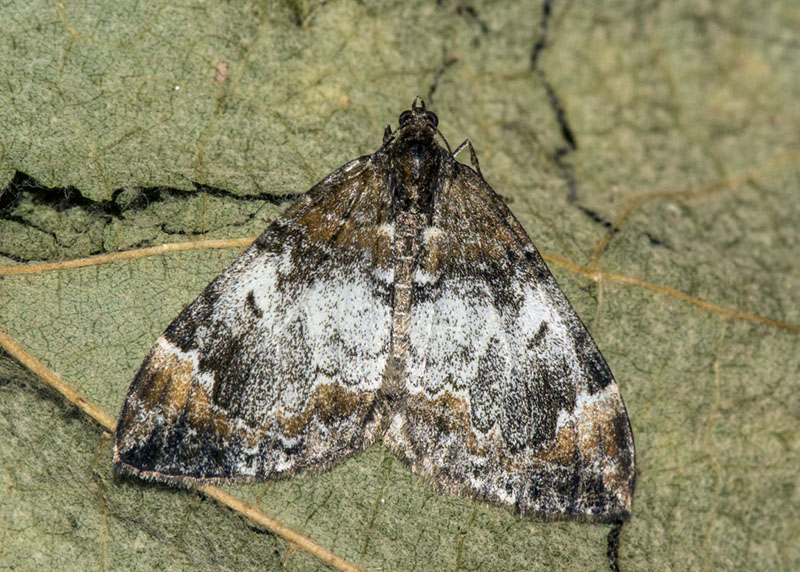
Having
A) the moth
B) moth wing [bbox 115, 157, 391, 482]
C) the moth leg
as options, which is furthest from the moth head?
moth wing [bbox 115, 157, 391, 482]

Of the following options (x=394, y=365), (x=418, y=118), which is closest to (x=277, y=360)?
(x=394, y=365)

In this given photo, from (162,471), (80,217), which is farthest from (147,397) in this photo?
(80,217)

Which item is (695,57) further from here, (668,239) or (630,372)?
(630,372)

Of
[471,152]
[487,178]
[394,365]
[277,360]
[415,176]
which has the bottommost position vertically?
[277,360]

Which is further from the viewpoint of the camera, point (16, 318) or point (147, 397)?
point (16, 318)

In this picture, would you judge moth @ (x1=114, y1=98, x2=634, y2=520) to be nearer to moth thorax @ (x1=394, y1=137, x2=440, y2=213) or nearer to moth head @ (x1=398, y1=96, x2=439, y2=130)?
moth thorax @ (x1=394, y1=137, x2=440, y2=213)

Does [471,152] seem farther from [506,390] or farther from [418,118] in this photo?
[506,390]

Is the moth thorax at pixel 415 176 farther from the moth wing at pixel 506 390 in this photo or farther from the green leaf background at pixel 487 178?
the green leaf background at pixel 487 178
